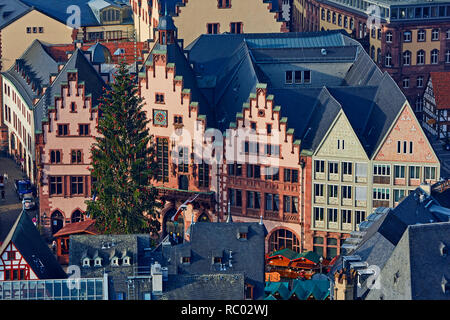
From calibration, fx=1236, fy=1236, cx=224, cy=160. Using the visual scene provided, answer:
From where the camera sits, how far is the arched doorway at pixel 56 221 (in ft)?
518

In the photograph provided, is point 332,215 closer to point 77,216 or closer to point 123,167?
point 123,167

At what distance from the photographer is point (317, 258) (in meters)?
141

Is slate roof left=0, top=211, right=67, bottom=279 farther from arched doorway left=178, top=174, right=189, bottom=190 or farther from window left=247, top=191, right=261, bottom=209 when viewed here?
arched doorway left=178, top=174, right=189, bottom=190

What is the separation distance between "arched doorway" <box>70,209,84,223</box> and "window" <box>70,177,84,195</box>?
2.44m

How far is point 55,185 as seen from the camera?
516 ft

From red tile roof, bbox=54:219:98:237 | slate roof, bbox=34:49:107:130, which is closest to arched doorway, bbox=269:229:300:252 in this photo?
red tile roof, bbox=54:219:98:237

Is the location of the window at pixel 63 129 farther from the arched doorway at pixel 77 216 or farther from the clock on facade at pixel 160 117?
the clock on facade at pixel 160 117

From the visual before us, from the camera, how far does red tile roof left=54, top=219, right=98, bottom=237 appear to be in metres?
147

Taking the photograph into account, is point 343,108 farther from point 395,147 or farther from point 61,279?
point 61,279

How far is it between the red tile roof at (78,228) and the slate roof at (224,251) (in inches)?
1058
